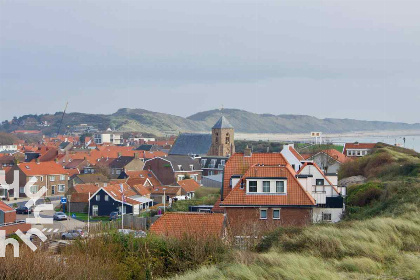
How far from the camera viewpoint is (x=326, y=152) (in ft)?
180

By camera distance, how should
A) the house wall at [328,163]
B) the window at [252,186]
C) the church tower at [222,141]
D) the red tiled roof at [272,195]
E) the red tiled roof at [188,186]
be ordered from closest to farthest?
the red tiled roof at [272,195] < the window at [252,186] < the house wall at [328,163] < the red tiled roof at [188,186] < the church tower at [222,141]

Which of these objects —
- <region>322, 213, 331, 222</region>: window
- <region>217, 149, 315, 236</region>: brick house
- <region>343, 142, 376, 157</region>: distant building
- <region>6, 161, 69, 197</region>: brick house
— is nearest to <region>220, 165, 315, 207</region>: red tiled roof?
<region>217, 149, 315, 236</region>: brick house

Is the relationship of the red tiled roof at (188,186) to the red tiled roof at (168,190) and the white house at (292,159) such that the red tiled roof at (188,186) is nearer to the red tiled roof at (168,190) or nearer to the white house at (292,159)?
the red tiled roof at (168,190)

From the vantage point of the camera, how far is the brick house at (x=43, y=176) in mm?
62972

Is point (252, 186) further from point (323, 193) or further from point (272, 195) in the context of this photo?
point (323, 193)

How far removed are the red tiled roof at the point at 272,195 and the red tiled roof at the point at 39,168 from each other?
42.5 m

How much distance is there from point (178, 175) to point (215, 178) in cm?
883

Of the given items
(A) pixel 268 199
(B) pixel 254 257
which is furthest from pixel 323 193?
(B) pixel 254 257

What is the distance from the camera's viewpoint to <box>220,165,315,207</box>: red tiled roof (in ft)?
84.4

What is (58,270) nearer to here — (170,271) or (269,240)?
(170,271)

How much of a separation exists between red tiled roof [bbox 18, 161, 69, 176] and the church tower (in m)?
32.7

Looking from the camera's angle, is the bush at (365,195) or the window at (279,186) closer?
the window at (279,186)

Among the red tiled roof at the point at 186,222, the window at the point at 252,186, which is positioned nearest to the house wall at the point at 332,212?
the window at the point at 252,186

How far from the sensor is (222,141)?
9500 cm
